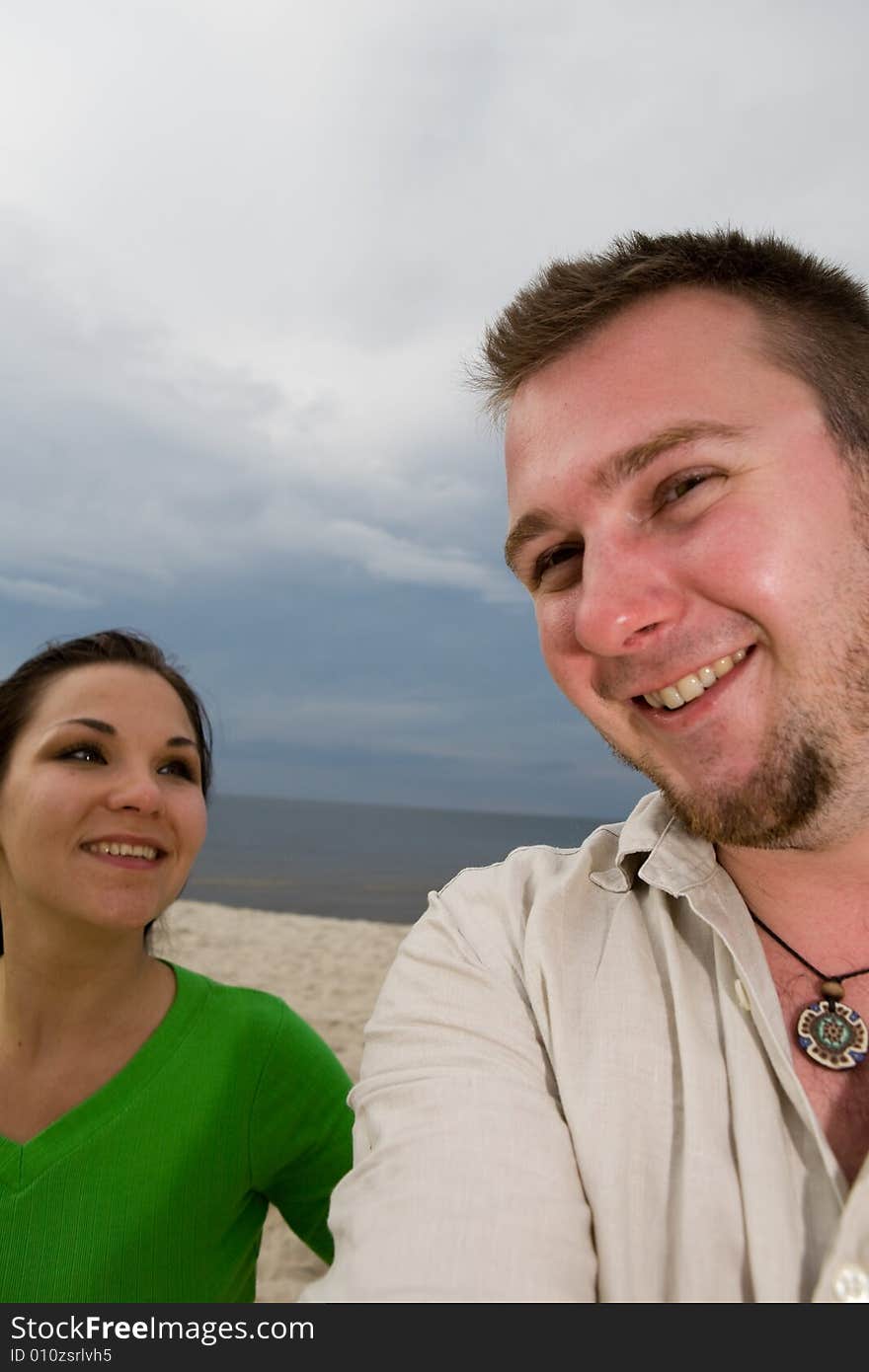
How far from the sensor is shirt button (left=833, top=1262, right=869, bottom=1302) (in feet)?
3.52

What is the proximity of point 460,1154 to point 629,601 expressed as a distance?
37.1 inches

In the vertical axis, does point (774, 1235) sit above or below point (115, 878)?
below

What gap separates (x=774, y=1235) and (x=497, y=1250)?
1.25 ft

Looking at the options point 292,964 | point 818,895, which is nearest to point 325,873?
point 292,964

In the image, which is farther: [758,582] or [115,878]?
[115,878]

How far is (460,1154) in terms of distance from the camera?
1305mm

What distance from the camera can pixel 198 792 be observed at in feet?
9.16

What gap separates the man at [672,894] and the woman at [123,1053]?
0.97 m

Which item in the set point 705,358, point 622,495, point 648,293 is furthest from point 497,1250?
point 648,293

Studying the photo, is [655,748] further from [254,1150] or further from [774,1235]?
[254,1150]

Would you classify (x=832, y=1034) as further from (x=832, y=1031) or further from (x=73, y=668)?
(x=73, y=668)

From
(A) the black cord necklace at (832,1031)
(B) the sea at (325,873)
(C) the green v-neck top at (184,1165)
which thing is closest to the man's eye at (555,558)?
(A) the black cord necklace at (832,1031)

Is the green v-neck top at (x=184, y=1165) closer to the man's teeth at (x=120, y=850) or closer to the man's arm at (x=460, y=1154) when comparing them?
the man's teeth at (x=120, y=850)

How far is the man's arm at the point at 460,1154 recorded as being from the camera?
1.20 m
